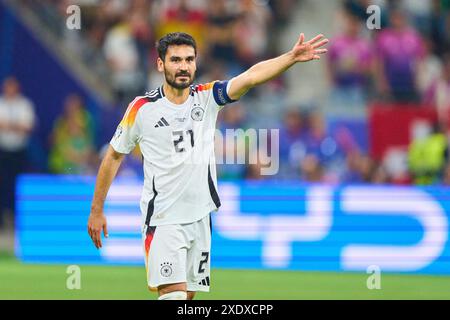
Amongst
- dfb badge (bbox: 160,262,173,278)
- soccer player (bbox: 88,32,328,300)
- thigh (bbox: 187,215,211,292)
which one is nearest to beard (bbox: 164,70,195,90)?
soccer player (bbox: 88,32,328,300)

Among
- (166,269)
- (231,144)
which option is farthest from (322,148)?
(166,269)

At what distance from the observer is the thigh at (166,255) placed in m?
9.36

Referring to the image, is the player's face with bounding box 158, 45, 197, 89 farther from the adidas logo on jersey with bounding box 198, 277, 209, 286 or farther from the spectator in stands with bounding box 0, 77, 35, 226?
the spectator in stands with bounding box 0, 77, 35, 226

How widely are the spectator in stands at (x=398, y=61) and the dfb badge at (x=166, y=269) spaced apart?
10.4 metres

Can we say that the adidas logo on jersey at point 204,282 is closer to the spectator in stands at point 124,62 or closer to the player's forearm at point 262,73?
the player's forearm at point 262,73

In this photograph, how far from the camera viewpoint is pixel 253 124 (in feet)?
60.6

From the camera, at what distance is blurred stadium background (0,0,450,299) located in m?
15.4

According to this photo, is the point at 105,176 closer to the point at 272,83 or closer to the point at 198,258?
the point at 198,258

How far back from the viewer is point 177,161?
9.54m

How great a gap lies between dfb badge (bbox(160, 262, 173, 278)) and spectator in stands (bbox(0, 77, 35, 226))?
10215 mm

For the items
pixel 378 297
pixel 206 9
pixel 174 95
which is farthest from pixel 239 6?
pixel 174 95

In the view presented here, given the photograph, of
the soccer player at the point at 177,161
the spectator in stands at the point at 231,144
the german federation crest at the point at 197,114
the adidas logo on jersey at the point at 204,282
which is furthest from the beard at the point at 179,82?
the spectator in stands at the point at 231,144
